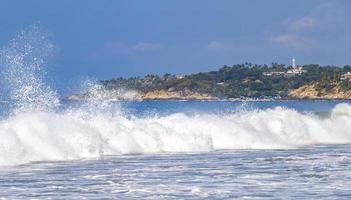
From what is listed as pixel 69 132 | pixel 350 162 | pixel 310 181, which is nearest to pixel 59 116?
pixel 69 132

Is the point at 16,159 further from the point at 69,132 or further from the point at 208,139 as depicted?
the point at 208,139

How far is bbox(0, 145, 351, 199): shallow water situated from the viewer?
18703 millimetres

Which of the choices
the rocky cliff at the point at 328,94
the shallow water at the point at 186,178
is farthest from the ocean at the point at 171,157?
the rocky cliff at the point at 328,94

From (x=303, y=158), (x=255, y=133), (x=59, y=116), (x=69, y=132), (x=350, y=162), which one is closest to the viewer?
(x=350, y=162)

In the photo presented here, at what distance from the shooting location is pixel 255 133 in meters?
35.5

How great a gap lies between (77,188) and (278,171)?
18.7ft

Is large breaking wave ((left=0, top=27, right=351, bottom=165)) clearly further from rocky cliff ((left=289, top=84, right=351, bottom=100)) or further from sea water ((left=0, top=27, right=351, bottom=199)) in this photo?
rocky cliff ((left=289, top=84, right=351, bottom=100))

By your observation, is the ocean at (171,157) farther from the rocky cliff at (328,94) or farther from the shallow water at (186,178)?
the rocky cliff at (328,94)

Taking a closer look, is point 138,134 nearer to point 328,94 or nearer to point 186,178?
point 186,178

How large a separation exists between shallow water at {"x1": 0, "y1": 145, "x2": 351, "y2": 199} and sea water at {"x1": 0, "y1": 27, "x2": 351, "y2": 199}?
2 centimetres

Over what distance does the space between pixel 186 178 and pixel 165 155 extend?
25.0 feet

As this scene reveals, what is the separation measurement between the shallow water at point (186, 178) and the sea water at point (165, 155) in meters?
0.02

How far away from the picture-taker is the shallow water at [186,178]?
18703mm

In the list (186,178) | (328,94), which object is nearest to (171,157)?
(186,178)
